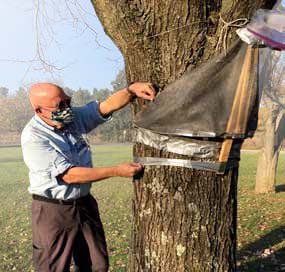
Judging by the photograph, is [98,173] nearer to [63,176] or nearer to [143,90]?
[63,176]

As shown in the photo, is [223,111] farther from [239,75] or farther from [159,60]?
[159,60]

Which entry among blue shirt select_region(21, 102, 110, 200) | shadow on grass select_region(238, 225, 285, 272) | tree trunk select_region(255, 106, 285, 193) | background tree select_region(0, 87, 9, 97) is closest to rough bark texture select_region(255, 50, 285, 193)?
tree trunk select_region(255, 106, 285, 193)

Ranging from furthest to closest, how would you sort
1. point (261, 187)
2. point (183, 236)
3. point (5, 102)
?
point (5, 102)
point (261, 187)
point (183, 236)

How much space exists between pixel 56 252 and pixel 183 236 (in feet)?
3.88

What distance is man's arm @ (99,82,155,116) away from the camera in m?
2.99

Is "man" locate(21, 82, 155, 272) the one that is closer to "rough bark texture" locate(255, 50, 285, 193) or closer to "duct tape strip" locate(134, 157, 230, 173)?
"duct tape strip" locate(134, 157, 230, 173)

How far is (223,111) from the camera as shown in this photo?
2.84 metres

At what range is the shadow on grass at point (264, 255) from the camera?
5720 millimetres

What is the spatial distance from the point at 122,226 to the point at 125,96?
18.8 feet

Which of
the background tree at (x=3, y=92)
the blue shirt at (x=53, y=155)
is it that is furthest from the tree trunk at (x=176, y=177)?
the background tree at (x=3, y=92)

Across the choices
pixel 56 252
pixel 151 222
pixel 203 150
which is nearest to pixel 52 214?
pixel 56 252

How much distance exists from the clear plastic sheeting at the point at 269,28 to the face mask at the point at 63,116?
155 centimetres

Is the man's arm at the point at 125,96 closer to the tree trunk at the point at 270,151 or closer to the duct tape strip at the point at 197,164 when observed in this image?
the duct tape strip at the point at 197,164

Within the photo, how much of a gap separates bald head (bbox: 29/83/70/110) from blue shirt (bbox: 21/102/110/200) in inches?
5.8
